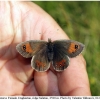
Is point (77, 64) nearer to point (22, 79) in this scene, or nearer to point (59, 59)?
point (59, 59)

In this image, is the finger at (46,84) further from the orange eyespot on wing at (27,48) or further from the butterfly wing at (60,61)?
the orange eyespot on wing at (27,48)

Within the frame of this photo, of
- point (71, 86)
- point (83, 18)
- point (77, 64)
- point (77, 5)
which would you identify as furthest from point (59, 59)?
point (77, 5)

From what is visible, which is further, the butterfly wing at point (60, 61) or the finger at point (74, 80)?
the butterfly wing at point (60, 61)

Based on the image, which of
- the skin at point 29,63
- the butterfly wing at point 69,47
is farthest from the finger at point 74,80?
the butterfly wing at point 69,47

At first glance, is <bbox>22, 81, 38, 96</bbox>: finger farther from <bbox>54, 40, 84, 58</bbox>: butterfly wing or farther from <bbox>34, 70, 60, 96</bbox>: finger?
<bbox>54, 40, 84, 58</bbox>: butterfly wing

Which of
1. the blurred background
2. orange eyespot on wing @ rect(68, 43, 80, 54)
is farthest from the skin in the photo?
the blurred background

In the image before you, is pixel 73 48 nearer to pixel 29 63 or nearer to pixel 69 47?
pixel 69 47
